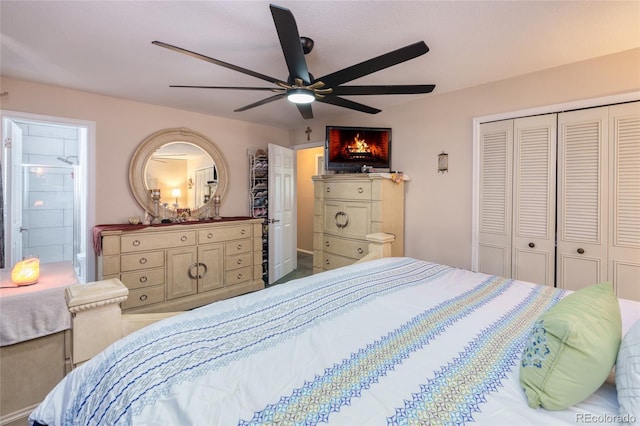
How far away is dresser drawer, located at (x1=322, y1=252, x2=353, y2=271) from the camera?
10.6 ft

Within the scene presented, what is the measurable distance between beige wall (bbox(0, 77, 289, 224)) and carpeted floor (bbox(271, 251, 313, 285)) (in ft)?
4.31

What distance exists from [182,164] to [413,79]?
2.91 metres

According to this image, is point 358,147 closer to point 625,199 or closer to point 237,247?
point 237,247

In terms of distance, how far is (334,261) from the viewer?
336cm

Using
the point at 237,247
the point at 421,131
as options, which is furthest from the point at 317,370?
the point at 237,247

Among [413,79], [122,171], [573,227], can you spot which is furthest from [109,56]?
[573,227]

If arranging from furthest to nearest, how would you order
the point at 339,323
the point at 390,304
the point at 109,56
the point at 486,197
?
the point at 486,197
the point at 109,56
the point at 390,304
the point at 339,323

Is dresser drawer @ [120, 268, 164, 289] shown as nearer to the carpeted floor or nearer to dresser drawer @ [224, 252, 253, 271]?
dresser drawer @ [224, 252, 253, 271]

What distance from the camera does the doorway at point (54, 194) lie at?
2986 mm

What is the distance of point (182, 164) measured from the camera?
362 centimetres

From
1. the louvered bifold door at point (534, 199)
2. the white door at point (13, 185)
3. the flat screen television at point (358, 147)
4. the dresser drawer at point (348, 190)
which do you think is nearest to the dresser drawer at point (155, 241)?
the white door at point (13, 185)

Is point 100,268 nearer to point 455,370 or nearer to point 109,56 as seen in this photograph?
point 109,56

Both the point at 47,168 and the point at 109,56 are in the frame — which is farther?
the point at 47,168

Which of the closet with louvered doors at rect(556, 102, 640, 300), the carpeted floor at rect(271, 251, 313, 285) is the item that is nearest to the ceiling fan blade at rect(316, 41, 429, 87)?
the closet with louvered doors at rect(556, 102, 640, 300)
